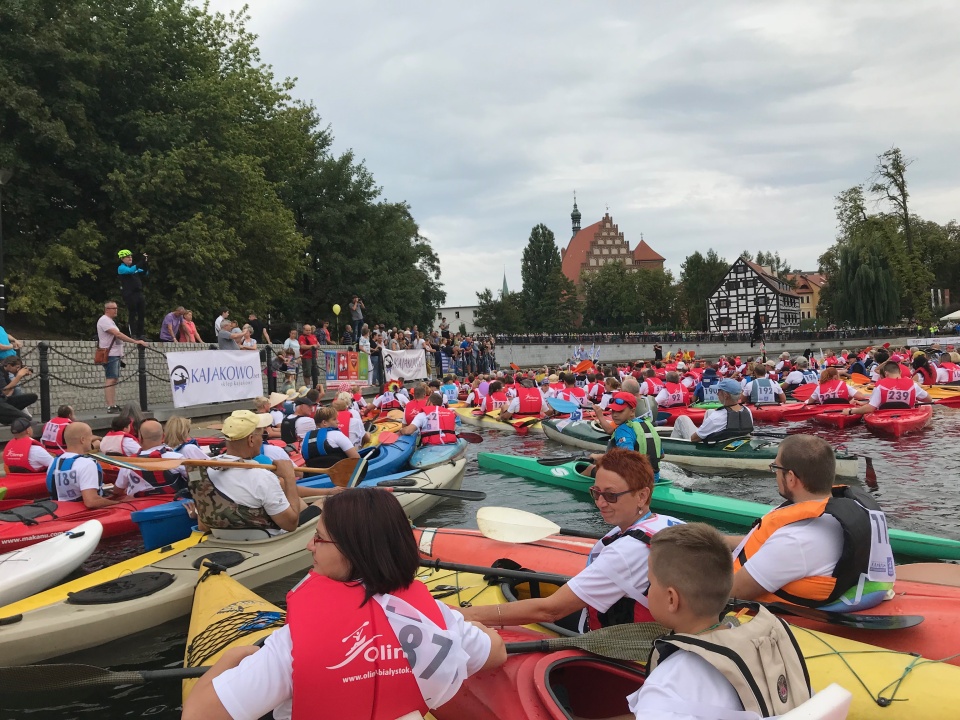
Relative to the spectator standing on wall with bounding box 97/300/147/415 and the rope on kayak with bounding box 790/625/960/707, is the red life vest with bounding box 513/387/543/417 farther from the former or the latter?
the rope on kayak with bounding box 790/625/960/707

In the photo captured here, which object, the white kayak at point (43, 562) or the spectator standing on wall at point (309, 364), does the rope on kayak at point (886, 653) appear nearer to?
the white kayak at point (43, 562)

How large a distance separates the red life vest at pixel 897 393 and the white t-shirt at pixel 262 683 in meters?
14.0

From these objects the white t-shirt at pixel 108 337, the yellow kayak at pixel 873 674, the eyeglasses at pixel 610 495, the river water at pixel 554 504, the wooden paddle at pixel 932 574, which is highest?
the white t-shirt at pixel 108 337

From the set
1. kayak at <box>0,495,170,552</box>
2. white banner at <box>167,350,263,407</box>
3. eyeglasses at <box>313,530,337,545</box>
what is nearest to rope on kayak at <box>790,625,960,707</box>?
eyeglasses at <box>313,530,337,545</box>

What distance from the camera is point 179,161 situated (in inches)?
785

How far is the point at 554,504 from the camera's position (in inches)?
375

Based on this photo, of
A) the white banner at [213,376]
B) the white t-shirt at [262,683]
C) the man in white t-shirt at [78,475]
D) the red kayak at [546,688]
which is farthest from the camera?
the white banner at [213,376]

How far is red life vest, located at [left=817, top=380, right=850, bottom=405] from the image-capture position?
582 inches

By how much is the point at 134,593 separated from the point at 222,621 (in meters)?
1.54

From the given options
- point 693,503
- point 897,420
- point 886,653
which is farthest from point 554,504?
point 897,420

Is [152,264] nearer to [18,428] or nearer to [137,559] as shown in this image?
[18,428]

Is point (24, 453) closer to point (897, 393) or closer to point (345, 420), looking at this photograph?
point (345, 420)

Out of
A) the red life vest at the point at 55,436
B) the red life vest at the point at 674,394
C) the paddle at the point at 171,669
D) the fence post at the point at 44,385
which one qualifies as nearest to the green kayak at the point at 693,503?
the paddle at the point at 171,669

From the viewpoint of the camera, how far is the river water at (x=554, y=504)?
455 centimetres
